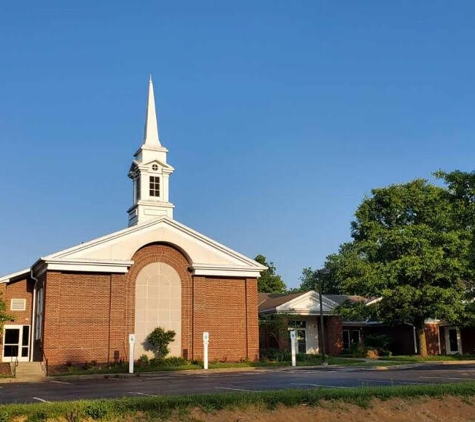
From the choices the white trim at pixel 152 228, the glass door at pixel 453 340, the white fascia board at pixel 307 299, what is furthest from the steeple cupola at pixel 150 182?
the glass door at pixel 453 340

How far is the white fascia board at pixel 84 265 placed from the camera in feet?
112

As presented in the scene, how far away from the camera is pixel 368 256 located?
142 feet

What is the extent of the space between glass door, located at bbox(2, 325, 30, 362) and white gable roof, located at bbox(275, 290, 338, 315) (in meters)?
17.6

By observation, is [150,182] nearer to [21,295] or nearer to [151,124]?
[151,124]

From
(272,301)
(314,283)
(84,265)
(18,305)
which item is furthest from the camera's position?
(314,283)

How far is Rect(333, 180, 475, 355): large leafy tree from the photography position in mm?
40344

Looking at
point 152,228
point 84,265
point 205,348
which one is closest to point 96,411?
point 205,348

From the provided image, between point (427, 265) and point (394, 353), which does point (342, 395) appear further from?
point (394, 353)

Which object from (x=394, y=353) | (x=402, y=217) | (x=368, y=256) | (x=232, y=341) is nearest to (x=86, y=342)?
(x=232, y=341)

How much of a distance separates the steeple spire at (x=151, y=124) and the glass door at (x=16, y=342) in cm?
1460

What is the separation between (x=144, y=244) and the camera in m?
36.5

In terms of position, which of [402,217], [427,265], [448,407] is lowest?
[448,407]

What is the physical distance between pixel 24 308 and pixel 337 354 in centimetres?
2291

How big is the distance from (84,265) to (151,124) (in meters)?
13.3
